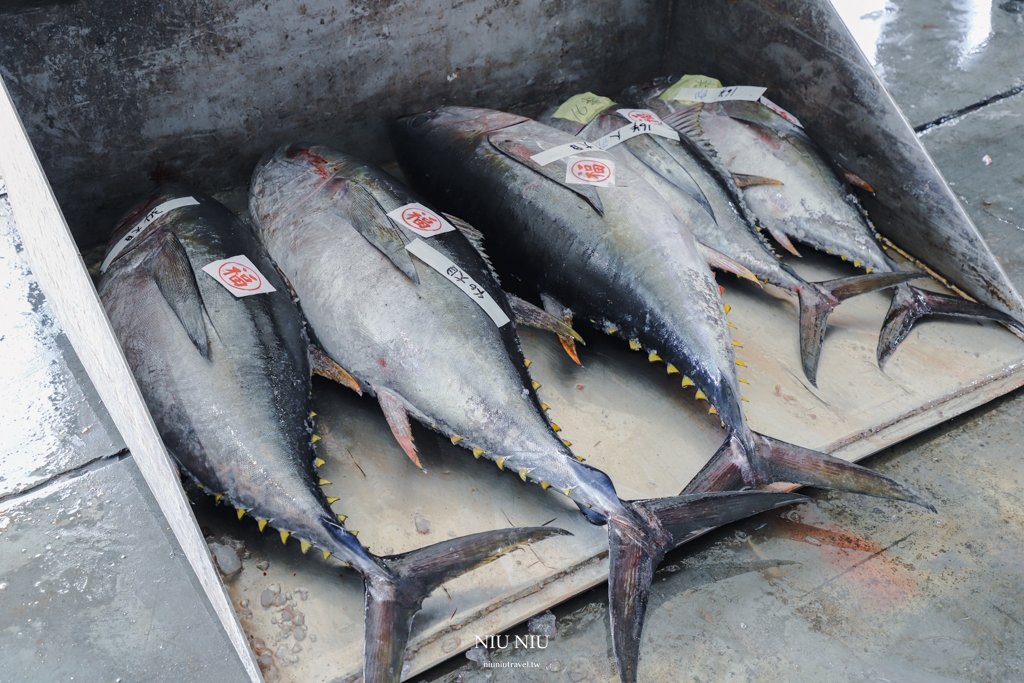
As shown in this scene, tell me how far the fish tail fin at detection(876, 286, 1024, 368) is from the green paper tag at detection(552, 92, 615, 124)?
3.80ft

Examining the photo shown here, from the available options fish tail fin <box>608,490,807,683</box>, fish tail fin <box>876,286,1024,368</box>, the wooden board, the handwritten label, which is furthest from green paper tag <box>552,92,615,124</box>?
fish tail fin <box>608,490,807,683</box>

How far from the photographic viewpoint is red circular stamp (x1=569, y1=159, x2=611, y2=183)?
93.9 inches

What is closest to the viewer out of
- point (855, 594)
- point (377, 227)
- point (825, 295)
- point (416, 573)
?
point (416, 573)

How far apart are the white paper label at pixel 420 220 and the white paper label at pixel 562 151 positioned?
0.35 meters

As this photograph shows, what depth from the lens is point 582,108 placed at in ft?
9.59

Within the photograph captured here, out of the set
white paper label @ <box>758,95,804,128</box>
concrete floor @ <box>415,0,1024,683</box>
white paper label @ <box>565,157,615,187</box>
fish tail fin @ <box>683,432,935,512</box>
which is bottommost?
Answer: concrete floor @ <box>415,0,1024,683</box>

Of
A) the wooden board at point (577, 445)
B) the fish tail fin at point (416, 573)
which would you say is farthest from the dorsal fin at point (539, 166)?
the fish tail fin at point (416, 573)

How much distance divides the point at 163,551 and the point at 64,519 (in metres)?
0.27

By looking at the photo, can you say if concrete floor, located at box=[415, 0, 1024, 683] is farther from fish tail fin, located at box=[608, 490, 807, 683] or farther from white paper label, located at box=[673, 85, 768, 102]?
white paper label, located at box=[673, 85, 768, 102]

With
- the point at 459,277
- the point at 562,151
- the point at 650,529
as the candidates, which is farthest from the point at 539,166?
the point at 650,529

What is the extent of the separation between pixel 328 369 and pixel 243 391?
248 millimetres

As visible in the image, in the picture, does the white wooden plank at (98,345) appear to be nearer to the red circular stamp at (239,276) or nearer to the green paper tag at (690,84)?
the red circular stamp at (239,276)

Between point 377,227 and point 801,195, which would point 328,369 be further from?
point 801,195

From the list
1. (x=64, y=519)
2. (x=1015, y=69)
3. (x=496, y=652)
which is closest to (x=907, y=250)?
(x=1015, y=69)
